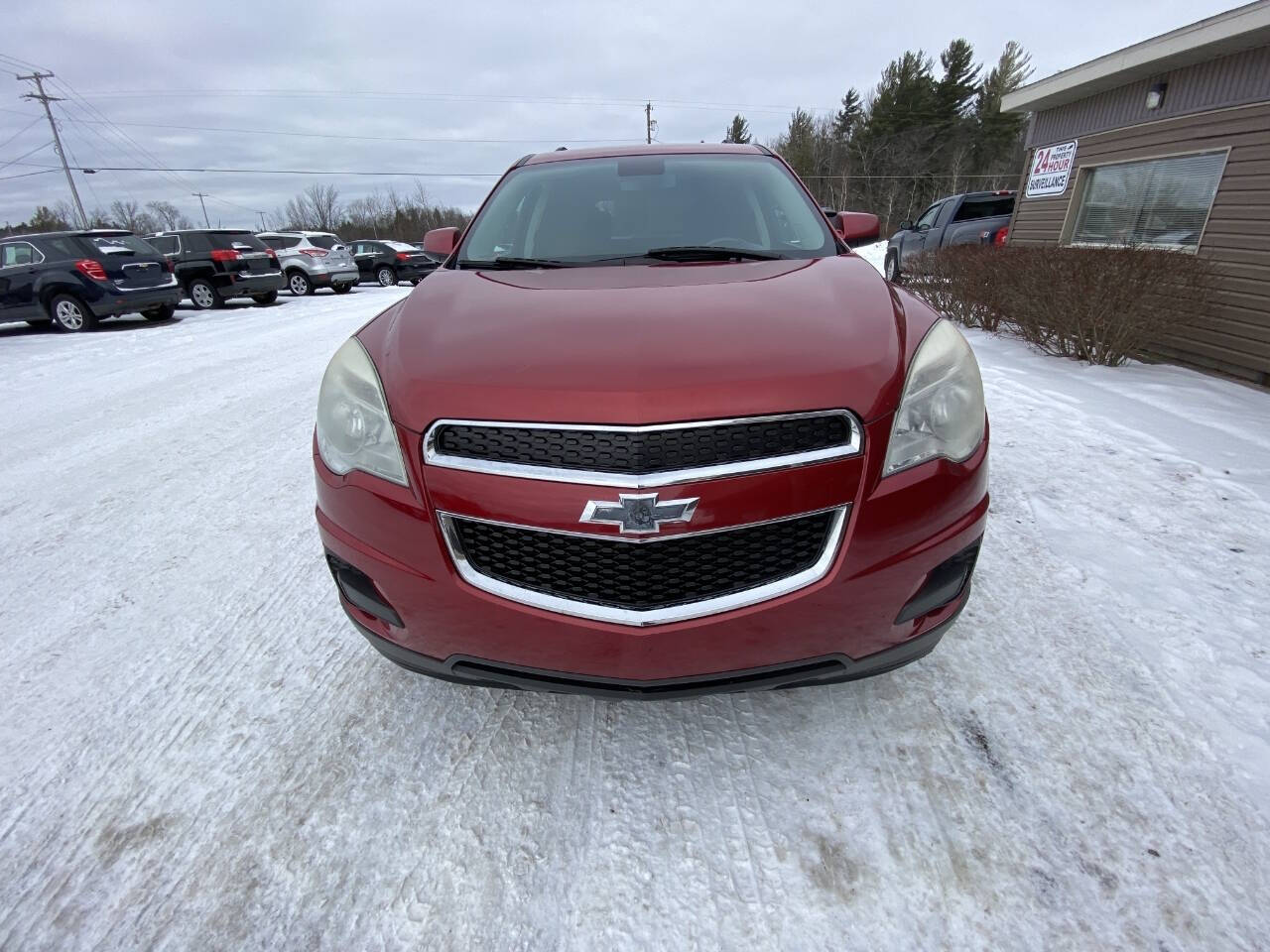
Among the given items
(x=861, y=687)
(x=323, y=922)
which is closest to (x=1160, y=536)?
(x=861, y=687)

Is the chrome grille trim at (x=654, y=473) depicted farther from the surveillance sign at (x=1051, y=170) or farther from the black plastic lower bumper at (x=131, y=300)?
the black plastic lower bumper at (x=131, y=300)

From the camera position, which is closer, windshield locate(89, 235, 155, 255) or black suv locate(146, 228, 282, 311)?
windshield locate(89, 235, 155, 255)

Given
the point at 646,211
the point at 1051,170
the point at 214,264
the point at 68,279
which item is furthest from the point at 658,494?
the point at 214,264

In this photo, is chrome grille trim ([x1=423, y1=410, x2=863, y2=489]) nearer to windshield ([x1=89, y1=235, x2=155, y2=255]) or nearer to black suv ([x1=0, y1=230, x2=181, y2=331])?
black suv ([x1=0, y1=230, x2=181, y2=331])

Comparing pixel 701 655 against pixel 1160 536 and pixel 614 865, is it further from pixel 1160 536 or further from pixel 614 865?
pixel 1160 536

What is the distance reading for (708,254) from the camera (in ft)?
7.39

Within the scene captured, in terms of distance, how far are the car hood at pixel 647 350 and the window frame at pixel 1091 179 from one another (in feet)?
21.6

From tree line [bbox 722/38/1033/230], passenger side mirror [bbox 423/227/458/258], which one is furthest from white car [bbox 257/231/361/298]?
tree line [bbox 722/38/1033/230]

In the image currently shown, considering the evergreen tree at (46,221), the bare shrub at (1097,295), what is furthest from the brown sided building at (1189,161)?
the evergreen tree at (46,221)

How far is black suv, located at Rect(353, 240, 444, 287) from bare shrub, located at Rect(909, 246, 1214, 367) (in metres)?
18.1

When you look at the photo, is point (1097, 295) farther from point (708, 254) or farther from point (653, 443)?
point (653, 443)

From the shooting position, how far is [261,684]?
2.00m

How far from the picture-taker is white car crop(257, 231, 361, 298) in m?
16.0

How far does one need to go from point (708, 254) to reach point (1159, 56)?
8362mm
